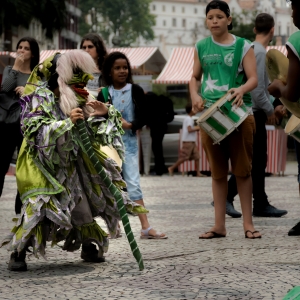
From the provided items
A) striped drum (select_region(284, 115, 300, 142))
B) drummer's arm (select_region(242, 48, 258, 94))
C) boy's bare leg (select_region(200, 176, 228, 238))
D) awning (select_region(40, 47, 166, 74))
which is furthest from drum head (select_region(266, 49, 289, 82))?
awning (select_region(40, 47, 166, 74))

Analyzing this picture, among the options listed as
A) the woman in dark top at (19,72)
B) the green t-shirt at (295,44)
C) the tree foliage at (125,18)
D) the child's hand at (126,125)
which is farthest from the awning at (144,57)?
the tree foliage at (125,18)

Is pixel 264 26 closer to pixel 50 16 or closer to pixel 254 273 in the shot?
pixel 254 273

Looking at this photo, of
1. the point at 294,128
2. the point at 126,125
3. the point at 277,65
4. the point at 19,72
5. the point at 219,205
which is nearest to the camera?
the point at 277,65

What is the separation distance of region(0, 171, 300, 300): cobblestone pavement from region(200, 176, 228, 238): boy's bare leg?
123 mm

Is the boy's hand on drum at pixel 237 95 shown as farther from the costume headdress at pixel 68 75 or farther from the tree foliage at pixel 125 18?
the tree foliage at pixel 125 18

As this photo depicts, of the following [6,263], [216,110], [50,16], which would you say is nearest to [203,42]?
[216,110]

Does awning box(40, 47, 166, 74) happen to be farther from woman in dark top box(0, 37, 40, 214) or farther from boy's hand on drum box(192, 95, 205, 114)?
boy's hand on drum box(192, 95, 205, 114)

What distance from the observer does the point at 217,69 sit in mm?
8133

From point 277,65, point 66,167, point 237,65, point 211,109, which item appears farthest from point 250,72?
point 277,65

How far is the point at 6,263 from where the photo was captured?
279 inches

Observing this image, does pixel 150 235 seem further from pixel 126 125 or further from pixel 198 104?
pixel 198 104

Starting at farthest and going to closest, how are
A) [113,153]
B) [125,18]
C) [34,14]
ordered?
[125,18] < [34,14] < [113,153]

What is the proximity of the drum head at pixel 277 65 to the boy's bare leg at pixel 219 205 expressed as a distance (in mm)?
3112

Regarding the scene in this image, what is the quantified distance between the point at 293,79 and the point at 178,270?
6.58ft
